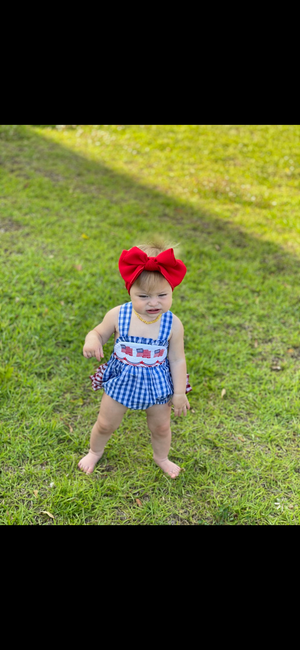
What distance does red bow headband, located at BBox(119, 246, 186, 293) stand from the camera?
206 centimetres

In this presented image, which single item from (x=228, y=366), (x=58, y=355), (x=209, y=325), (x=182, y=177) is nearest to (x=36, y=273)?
(x=58, y=355)

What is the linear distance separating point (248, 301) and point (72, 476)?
2.32 meters

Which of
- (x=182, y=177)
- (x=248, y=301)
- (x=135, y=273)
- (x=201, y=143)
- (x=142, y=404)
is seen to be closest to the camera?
(x=135, y=273)

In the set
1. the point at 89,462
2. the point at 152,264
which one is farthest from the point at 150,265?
the point at 89,462

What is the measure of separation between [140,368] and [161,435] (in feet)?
1.50

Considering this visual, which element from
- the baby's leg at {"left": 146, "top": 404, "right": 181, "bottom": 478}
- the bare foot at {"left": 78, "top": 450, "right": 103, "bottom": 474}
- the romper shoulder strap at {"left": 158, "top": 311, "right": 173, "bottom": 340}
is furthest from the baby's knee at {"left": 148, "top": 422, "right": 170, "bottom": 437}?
the romper shoulder strap at {"left": 158, "top": 311, "right": 173, "bottom": 340}

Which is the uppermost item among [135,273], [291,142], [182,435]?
[135,273]

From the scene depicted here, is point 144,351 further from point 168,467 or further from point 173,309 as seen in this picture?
point 173,309

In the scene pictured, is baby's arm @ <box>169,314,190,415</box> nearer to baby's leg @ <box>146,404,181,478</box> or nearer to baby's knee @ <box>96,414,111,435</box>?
baby's leg @ <box>146,404,181,478</box>

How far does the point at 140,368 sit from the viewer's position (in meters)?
Answer: 2.33

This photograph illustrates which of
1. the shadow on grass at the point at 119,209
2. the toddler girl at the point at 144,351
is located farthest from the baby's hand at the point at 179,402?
the shadow on grass at the point at 119,209

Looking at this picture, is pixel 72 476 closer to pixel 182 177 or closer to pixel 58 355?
pixel 58 355

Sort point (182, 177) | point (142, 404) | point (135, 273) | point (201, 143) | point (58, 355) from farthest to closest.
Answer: point (201, 143) < point (182, 177) < point (58, 355) < point (142, 404) < point (135, 273)

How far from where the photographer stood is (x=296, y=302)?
4285 millimetres
